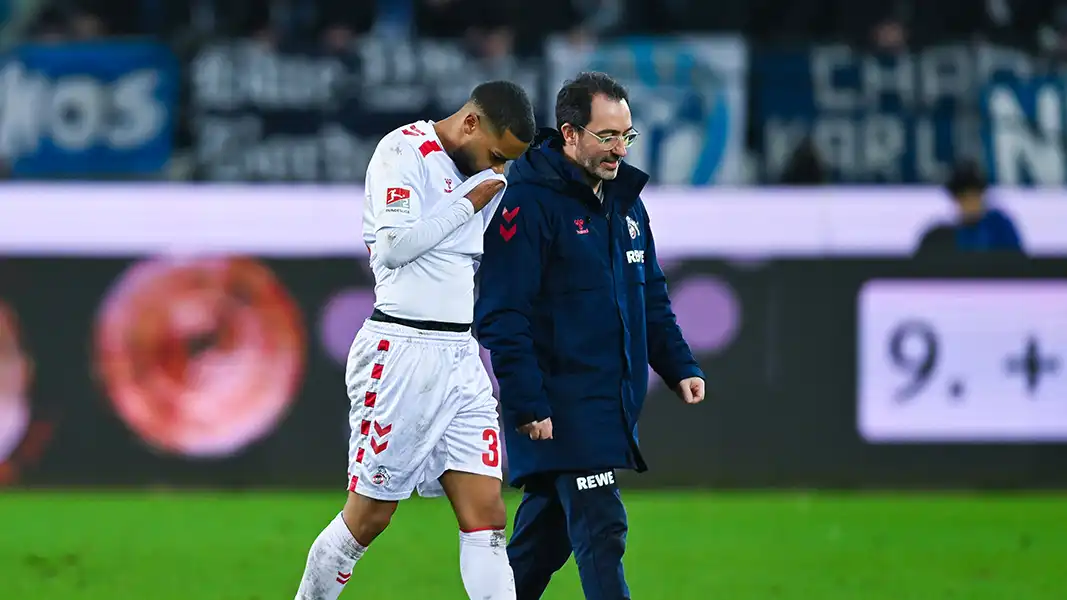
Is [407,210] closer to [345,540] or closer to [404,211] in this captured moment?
[404,211]

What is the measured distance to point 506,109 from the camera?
6039mm

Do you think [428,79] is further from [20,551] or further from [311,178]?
[20,551]

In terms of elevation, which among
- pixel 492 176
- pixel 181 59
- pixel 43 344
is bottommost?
pixel 43 344

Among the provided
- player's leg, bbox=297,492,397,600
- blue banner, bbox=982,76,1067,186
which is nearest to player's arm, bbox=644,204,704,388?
player's leg, bbox=297,492,397,600

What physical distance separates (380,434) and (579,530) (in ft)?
2.51

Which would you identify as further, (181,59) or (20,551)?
(181,59)

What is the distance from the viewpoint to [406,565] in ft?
29.7

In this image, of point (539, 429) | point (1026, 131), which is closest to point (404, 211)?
point (539, 429)

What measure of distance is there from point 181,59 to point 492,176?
935cm

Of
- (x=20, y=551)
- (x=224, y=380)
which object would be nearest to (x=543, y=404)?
(x=20, y=551)

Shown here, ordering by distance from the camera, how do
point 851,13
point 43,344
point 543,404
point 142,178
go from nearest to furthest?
point 543,404, point 43,344, point 142,178, point 851,13

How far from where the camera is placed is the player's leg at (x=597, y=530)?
602 cm

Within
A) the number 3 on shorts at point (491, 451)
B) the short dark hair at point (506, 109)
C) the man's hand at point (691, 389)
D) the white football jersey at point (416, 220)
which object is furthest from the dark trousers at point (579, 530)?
the short dark hair at point (506, 109)

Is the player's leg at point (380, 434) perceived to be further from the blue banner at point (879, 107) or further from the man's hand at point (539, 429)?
the blue banner at point (879, 107)
